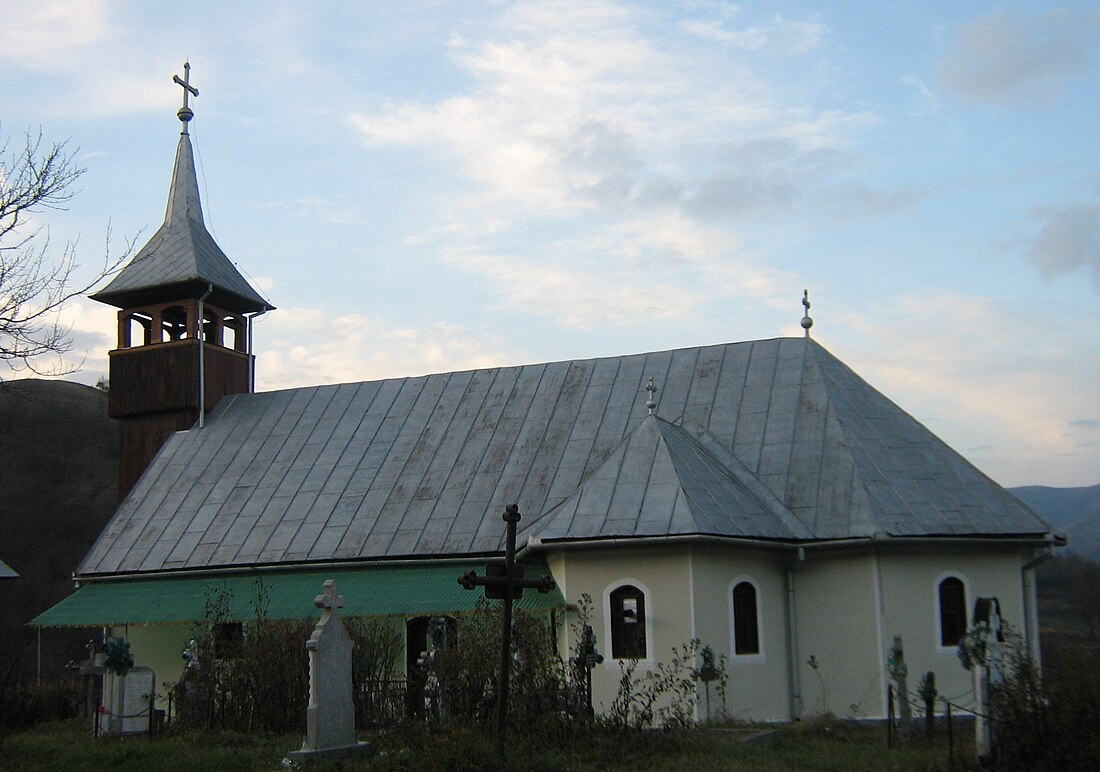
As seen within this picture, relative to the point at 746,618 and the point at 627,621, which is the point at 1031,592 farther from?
the point at 627,621

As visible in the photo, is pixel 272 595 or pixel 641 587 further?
pixel 272 595

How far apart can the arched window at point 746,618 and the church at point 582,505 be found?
4 cm

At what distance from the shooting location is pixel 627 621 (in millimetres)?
19156

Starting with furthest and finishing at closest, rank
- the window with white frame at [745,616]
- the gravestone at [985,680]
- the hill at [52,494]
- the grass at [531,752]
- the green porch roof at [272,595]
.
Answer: the hill at [52,494], the green porch roof at [272,595], the window with white frame at [745,616], the grass at [531,752], the gravestone at [985,680]

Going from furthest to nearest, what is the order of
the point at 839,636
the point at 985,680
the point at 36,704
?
the point at 36,704 → the point at 839,636 → the point at 985,680

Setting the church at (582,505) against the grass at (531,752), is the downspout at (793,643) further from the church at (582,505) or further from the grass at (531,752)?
the grass at (531,752)

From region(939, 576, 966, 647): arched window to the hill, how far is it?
131ft

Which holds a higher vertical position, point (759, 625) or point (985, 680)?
point (759, 625)

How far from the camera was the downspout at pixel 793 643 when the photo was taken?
1992 cm

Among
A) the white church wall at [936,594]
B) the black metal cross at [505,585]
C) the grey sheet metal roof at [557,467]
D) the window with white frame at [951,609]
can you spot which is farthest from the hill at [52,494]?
the black metal cross at [505,585]

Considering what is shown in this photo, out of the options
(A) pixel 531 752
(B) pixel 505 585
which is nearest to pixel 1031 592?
(A) pixel 531 752

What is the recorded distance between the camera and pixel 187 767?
14469 millimetres

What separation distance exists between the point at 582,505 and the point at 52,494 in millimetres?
55945

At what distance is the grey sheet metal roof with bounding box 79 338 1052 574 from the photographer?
790 inches
